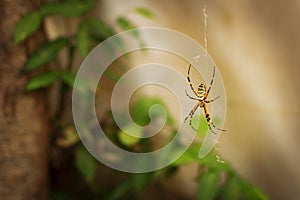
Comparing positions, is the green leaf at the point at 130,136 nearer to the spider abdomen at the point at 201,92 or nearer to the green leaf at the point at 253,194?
the green leaf at the point at 253,194

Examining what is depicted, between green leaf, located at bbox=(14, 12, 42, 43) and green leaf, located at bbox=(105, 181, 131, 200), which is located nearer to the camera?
green leaf, located at bbox=(14, 12, 42, 43)

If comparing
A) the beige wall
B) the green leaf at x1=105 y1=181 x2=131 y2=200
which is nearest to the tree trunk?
→ the green leaf at x1=105 y1=181 x2=131 y2=200

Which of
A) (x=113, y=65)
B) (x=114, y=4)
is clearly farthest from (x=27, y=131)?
(x=114, y=4)

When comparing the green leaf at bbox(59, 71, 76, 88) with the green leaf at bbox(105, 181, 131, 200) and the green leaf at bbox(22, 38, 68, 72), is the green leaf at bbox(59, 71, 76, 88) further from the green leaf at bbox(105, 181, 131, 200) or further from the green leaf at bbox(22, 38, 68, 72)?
the green leaf at bbox(105, 181, 131, 200)

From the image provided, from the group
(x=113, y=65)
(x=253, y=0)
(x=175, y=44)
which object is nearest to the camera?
(x=175, y=44)

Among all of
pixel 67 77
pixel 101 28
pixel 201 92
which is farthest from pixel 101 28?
pixel 201 92

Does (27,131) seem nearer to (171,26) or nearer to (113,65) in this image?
(113,65)

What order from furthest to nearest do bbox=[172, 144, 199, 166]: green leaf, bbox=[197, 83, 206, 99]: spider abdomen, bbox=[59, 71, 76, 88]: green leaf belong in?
bbox=[59, 71, 76, 88]: green leaf
bbox=[172, 144, 199, 166]: green leaf
bbox=[197, 83, 206, 99]: spider abdomen

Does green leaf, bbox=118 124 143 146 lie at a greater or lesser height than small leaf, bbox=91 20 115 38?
lesser
